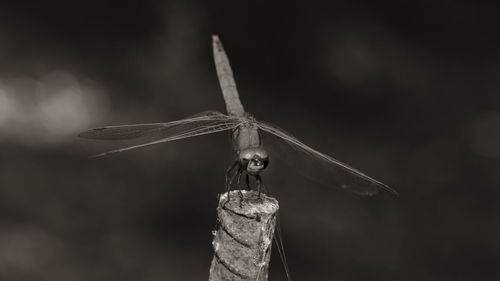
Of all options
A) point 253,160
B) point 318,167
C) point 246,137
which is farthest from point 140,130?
point 318,167

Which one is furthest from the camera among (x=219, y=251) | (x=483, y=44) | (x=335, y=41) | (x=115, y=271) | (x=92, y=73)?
(x=483, y=44)

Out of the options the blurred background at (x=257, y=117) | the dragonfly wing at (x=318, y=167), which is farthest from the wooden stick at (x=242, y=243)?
the blurred background at (x=257, y=117)

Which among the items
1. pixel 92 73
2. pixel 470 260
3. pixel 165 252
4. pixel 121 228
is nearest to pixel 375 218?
pixel 470 260

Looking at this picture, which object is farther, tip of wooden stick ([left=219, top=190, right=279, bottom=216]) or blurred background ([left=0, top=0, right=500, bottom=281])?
blurred background ([left=0, top=0, right=500, bottom=281])

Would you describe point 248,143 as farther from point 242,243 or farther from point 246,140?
point 242,243

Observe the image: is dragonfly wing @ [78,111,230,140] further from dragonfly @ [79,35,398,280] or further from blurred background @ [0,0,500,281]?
blurred background @ [0,0,500,281]

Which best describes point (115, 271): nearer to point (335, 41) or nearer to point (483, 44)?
point (335, 41)

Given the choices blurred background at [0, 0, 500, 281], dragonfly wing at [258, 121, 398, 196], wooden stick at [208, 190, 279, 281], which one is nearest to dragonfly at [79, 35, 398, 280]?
dragonfly wing at [258, 121, 398, 196]
